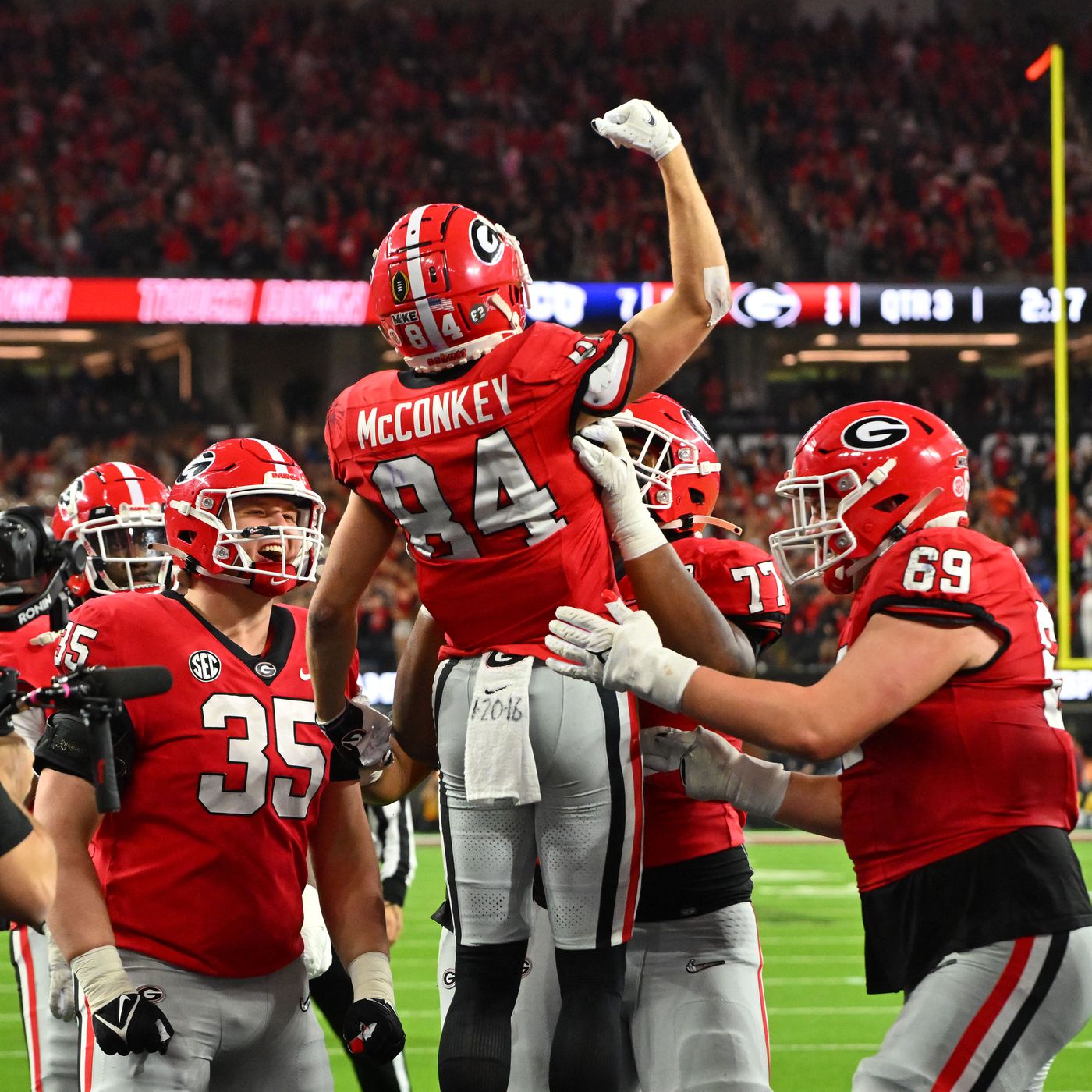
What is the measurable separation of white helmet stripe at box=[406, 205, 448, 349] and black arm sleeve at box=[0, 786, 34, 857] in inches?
51.6

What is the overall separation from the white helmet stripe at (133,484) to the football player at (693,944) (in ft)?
6.10

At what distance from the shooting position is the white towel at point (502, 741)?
2955 mm

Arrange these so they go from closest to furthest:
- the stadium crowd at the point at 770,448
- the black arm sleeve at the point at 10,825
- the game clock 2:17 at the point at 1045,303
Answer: the black arm sleeve at the point at 10,825 < the stadium crowd at the point at 770,448 < the game clock 2:17 at the point at 1045,303

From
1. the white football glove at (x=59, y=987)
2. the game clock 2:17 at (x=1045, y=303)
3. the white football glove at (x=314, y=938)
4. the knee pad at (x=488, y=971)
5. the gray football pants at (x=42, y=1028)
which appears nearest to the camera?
the knee pad at (x=488, y=971)

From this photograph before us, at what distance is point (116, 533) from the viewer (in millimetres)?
4574

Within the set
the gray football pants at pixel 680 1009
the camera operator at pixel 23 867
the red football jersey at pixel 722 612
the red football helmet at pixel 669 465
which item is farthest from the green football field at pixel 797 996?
the camera operator at pixel 23 867

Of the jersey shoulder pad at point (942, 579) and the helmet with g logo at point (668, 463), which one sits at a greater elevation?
the helmet with g logo at point (668, 463)

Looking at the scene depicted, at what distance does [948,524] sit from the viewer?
3.26 meters

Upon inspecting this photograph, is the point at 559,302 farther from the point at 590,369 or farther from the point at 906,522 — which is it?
the point at 590,369

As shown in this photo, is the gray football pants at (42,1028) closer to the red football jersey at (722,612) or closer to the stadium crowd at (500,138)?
the red football jersey at (722,612)

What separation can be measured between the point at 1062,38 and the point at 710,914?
80.3ft

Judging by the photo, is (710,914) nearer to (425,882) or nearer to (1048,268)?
(425,882)

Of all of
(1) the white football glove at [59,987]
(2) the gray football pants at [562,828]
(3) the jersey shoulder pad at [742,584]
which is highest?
(3) the jersey shoulder pad at [742,584]

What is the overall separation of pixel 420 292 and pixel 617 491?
58 cm
